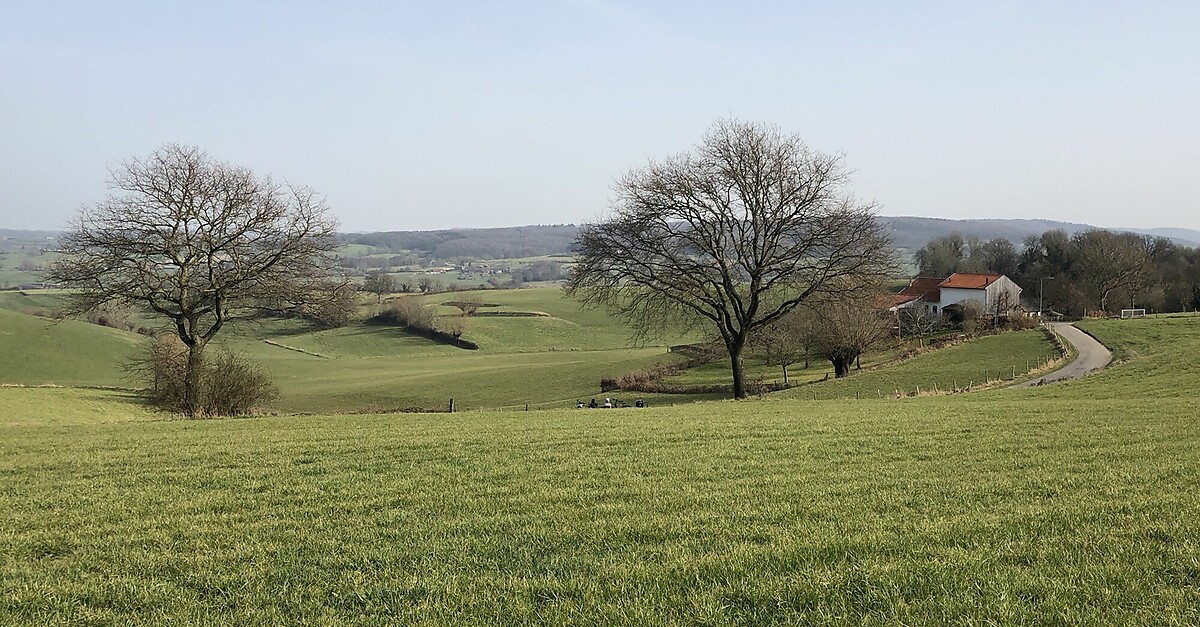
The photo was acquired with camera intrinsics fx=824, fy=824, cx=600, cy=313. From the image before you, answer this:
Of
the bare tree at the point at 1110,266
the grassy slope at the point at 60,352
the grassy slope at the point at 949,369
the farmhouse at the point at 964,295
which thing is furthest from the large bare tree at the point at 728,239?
the bare tree at the point at 1110,266

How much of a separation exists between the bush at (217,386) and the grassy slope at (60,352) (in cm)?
2204

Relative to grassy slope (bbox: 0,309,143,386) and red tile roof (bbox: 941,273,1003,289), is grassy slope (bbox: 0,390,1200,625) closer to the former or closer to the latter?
grassy slope (bbox: 0,309,143,386)

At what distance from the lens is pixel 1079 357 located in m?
47.1

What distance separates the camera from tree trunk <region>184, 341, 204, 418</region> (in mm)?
33938

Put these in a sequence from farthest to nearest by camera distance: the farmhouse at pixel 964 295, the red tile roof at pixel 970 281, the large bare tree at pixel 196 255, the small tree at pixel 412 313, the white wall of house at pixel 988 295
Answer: the small tree at pixel 412 313 → the red tile roof at pixel 970 281 → the white wall of house at pixel 988 295 → the farmhouse at pixel 964 295 → the large bare tree at pixel 196 255

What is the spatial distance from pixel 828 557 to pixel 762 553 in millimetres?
557

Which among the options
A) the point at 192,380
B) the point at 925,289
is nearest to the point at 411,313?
the point at 925,289

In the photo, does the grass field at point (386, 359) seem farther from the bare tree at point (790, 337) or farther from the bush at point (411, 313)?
the bare tree at point (790, 337)

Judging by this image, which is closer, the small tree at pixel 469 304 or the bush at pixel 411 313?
the bush at pixel 411 313

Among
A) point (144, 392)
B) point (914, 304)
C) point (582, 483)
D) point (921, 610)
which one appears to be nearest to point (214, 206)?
point (144, 392)

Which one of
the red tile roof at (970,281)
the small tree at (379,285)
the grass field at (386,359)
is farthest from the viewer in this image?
the small tree at (379,285)

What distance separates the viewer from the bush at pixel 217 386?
1361 inches

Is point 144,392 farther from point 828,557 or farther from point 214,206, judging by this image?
point 828,557

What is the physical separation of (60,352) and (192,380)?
38.4m
